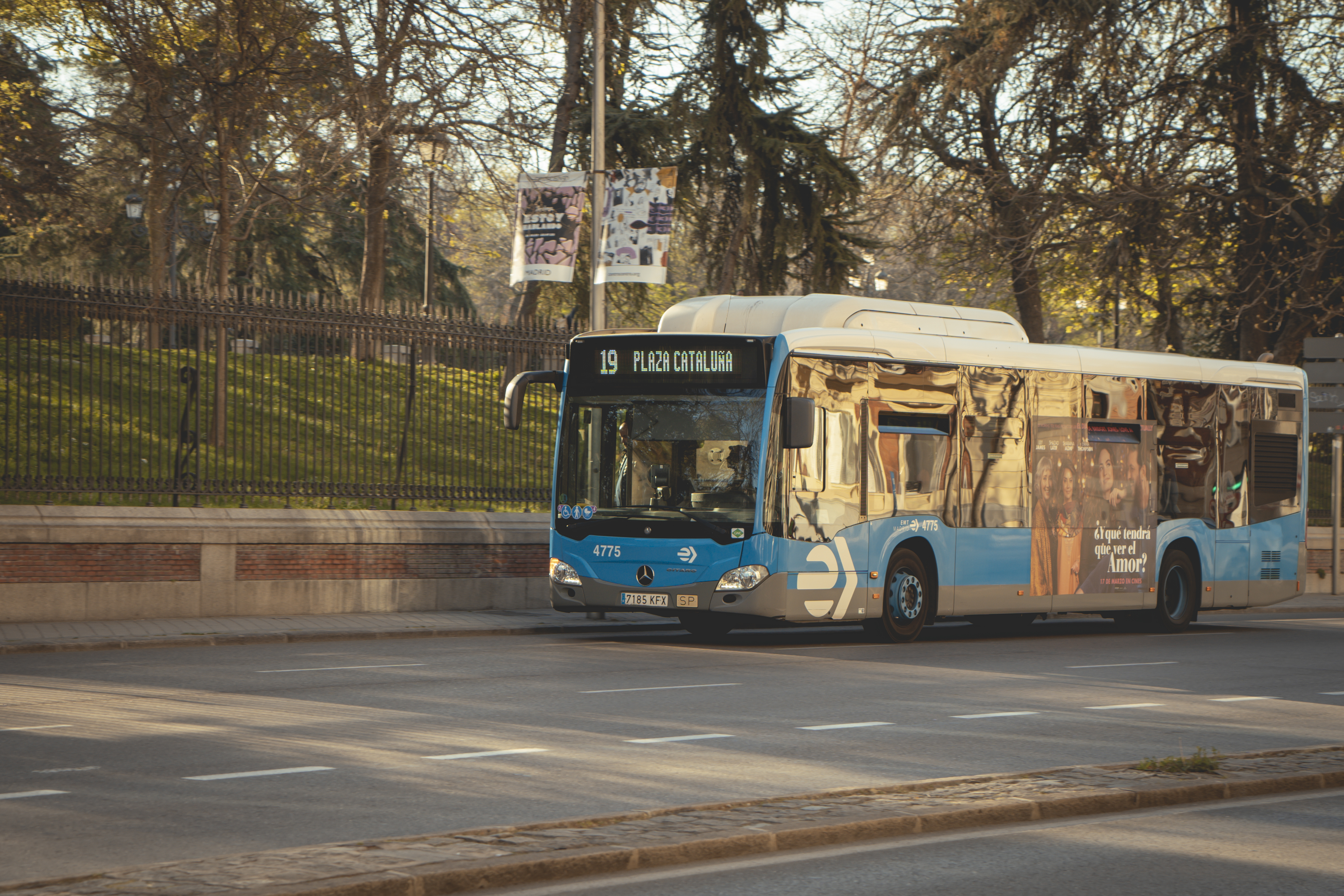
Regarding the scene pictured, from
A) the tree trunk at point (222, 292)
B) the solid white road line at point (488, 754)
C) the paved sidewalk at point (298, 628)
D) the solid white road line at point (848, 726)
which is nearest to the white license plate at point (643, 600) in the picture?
the paved sidewalk at point (298, 628)

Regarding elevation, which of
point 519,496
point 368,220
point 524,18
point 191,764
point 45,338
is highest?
point 524,18

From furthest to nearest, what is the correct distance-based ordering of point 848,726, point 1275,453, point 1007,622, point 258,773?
1. point 1007,622
2. point 1275,453
3. point 848,726
4. point 258,773

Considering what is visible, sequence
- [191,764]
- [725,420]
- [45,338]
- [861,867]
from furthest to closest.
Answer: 1. [45,338]
2. [725,420]
3. [191,764]
4. [861,867]

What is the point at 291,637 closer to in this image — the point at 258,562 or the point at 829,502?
the point at 258,562

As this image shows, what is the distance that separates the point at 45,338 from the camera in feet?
54.3

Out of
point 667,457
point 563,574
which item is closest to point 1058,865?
point 667,457

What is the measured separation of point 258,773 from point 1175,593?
14.1m

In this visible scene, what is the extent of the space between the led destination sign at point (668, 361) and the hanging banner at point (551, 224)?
2968mm

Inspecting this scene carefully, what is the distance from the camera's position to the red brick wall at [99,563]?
1591 cm

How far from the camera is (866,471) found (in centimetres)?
1577

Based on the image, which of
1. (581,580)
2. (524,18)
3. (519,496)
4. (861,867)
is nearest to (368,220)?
(524,18)

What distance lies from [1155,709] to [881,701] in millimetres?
1933

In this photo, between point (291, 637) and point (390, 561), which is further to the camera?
point (390, 561)

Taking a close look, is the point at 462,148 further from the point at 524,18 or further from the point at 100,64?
the point at 100,64
